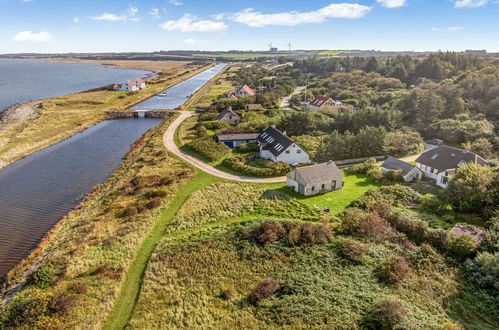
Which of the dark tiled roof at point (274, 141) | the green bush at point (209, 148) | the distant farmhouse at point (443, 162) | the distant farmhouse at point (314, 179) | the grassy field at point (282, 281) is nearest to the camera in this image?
the grassy field at point (282, 281)

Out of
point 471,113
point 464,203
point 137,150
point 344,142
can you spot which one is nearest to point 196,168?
point 137,150

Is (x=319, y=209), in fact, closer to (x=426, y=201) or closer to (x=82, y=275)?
(x=426, y=201)

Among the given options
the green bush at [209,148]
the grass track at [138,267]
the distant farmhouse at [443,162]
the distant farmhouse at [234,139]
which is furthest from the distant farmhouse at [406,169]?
the grass track at [138,267]

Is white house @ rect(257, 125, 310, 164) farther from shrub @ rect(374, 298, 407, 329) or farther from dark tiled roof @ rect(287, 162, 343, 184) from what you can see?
shrub @ rect(374, 298, 407, 329)

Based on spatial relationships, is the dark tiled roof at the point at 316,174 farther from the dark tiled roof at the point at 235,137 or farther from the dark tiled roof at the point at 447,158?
the dark tiled roof at the point at 235,137

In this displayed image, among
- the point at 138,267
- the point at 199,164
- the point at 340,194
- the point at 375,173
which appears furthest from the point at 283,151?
the point at 138,267

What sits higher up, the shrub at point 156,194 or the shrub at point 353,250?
the shrub at point 156,194
